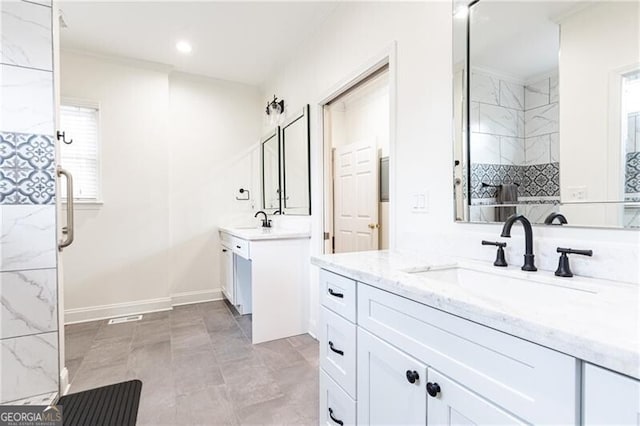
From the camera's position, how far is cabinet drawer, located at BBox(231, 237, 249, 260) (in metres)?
2.79

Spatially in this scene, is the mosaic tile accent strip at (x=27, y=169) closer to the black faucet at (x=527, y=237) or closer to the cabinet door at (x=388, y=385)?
the cabinet door at (x=388, y=385)

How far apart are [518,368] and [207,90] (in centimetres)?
421

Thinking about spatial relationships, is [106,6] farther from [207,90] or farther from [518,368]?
[518,368]

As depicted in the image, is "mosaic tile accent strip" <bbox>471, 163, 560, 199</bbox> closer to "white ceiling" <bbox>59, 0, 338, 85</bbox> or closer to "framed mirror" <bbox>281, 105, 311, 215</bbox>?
"framed mirror" <bbox>281, 105, 311, 215</bbox>

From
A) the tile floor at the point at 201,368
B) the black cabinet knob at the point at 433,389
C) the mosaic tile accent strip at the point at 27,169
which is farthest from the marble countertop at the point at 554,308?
the mosaic tile accent strip at the point at 27,169

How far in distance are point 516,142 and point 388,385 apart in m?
1.09

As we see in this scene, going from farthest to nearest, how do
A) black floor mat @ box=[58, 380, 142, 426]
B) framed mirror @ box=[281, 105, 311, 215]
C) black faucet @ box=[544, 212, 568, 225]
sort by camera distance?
1. framed mirror @ box=[281, 105, 311, 215]
2. black floor mat @ box=[58, 380, 142, 426]
3. black faucet @ box=[544, 212, 568, 225]

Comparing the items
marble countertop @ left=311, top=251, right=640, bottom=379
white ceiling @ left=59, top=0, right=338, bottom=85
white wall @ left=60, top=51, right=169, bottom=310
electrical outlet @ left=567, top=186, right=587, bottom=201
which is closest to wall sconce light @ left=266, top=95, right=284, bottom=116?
white ceiling @ left=59, top=0, right=338, bottom=85

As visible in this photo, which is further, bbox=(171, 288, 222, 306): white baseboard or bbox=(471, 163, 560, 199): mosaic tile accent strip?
bbox=(171, 288, 222, 306): white baseboard

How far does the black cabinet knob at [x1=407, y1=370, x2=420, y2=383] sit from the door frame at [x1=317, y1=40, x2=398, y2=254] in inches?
36.5

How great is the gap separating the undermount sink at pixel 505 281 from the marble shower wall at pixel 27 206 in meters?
2.02

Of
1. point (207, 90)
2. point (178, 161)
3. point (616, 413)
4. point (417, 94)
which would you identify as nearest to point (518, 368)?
point (616, 413)

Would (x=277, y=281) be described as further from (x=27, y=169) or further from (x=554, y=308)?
(x=554, y=308)

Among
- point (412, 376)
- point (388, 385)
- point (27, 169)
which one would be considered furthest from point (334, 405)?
point (27, 169)
